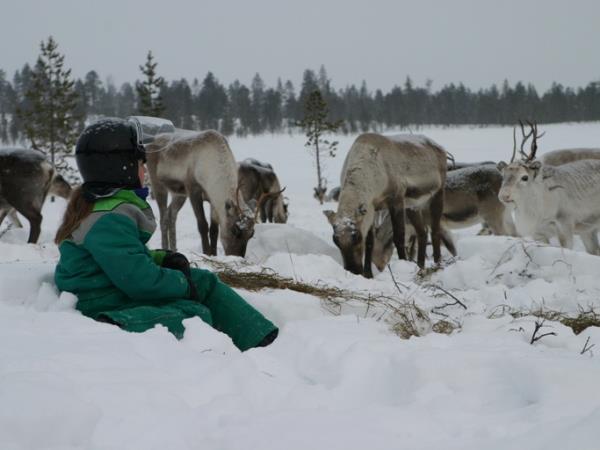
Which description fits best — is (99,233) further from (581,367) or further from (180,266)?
(581,367)

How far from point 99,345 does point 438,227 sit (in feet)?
28.0

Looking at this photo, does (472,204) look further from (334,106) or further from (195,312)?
(334,106)

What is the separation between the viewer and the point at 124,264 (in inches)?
114

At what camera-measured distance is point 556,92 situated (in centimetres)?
9262

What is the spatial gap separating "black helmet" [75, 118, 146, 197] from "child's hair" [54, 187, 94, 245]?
0.24ft

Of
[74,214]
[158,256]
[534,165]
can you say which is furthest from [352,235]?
[74,214]

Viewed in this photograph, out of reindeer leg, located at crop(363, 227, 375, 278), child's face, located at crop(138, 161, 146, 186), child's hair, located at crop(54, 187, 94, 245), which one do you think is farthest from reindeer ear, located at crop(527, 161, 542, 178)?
child's hair, located at crop(54, 187, 94, 245)

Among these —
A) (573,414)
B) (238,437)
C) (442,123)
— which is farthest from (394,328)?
(442,123)

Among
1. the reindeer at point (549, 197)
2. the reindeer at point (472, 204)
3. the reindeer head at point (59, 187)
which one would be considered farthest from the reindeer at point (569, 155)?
the reindeer head at point (59, 187)

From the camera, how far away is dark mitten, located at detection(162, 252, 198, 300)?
3.22 meters

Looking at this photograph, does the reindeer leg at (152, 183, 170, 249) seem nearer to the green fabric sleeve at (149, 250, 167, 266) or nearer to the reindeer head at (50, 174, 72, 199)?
the reindeer head at (50, 174, 72, 199)

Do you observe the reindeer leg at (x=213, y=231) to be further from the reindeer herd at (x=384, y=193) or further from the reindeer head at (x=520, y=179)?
the reindeer head at (x=520, y=179)

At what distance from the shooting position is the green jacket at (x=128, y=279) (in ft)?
9.50

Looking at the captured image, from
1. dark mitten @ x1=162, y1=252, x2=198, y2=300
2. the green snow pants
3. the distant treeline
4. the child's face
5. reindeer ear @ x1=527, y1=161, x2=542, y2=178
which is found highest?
the distant treeline
